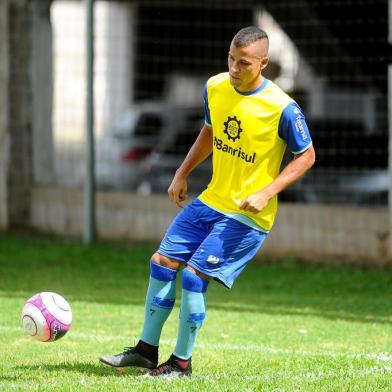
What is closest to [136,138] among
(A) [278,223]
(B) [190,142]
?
(B) [190,142]

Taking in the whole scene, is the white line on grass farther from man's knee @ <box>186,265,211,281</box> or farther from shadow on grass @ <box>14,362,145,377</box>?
man's knee @ <box>186,265,211,281</box>

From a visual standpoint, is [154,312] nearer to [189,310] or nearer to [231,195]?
[189,310]

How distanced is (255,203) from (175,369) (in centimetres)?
107

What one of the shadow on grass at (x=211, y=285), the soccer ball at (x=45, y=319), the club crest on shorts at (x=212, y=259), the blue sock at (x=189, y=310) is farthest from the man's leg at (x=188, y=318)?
the shadow on grass at (x=211, y=285)

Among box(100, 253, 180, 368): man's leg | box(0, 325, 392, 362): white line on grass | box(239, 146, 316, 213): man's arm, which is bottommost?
box(0, 325, 392, 362): white line on grass

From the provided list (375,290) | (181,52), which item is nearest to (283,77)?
(181,52)

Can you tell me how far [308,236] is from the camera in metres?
13.6

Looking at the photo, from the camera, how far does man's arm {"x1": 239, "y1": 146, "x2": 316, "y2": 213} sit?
21.3 ft

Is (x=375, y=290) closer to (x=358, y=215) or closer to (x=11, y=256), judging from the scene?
(x=358, y=215)

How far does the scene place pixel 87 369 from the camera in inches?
277

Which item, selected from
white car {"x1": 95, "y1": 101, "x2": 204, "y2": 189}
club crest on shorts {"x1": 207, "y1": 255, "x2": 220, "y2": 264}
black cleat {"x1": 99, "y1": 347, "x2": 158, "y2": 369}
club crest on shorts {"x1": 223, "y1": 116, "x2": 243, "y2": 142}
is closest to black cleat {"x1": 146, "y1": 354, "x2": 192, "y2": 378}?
black cleat {"x1": 99, "y1": 347, "x2": 158, "y2": 369}

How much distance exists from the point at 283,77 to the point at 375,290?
1219 centimetres

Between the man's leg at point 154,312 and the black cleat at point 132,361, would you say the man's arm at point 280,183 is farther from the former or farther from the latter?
the black cleat at point 132,361

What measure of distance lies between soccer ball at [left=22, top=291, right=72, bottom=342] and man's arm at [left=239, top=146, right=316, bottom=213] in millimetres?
1217
